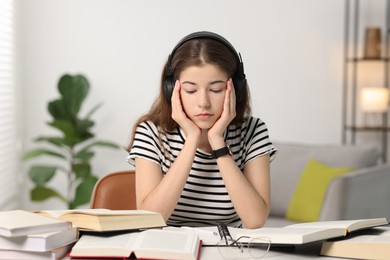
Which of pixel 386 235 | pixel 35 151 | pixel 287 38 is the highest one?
pixel 287 38

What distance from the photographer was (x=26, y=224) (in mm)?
1396

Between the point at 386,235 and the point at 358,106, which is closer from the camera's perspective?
the point at 386,235

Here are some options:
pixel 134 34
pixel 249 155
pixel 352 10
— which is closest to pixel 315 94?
pixel 352 10

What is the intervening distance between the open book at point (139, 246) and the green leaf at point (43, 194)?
120 inches

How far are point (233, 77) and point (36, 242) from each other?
2.66 ft

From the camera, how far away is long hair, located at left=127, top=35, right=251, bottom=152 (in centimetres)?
192

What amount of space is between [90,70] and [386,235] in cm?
345

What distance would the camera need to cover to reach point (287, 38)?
4.92 meters

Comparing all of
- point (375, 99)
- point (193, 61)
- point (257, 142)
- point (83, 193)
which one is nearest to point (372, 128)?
point (375, 99)

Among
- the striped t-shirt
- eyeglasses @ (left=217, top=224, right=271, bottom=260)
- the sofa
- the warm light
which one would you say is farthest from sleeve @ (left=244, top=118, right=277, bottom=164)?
the warm light

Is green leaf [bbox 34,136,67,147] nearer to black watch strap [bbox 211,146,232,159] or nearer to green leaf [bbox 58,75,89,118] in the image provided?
green leaf [bbox 58,75,89,118]

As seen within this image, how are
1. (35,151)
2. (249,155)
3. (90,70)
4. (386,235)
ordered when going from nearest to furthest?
(386,235) → (249,155) → (35,151) → (90,70)

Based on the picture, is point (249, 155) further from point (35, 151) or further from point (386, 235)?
point (35, 151)

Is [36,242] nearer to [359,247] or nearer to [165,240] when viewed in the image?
[165,240]
